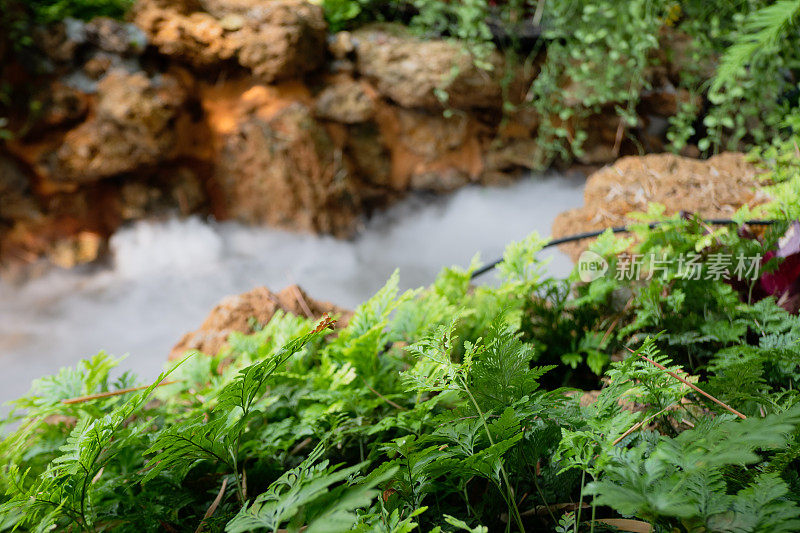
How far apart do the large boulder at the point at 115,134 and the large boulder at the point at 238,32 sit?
0.44 meters

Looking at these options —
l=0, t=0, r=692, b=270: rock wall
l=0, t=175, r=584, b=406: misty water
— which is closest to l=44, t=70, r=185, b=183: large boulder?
l=0, t=0, r=692, b=270: rock wall

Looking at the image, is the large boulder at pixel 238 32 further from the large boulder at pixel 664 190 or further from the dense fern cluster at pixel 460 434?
the dense fern cluster at pixel 460 434

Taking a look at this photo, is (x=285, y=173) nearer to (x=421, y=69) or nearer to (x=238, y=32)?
(x=238, y=32)

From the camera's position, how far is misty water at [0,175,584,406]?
11.9 feet

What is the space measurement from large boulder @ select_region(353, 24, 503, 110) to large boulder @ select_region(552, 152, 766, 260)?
2.19 meters

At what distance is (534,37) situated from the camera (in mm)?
4480

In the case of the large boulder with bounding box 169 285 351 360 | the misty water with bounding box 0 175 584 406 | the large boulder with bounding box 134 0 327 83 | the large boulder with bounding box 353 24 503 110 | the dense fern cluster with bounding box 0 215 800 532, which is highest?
the large boulder with bounding box 134 0 327 83

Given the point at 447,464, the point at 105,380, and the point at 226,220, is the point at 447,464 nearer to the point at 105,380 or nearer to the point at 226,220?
the point at 105,380

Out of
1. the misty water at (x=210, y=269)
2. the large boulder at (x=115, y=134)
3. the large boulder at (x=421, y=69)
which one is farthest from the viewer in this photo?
the large boulder at (x=421, y=69)

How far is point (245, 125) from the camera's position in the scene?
4.49m

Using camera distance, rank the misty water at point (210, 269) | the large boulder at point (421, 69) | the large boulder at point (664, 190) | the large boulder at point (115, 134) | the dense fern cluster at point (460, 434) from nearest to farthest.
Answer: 1. the dense fern cluster at point (460, 434)
2. the large boulder at point (664, 190)
3. the misty water at point (210, 269)
4. the large boulder at point (115, 134)
5. the large boulder at point (421, 69)

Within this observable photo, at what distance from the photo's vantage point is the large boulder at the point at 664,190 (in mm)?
2254

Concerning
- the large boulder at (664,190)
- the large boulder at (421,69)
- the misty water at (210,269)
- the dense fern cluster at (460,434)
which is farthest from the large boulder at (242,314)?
the large boulder at (421,69)

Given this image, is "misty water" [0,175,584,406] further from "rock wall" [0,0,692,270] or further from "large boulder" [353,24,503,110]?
"large boulder" [353,24,503,110]
